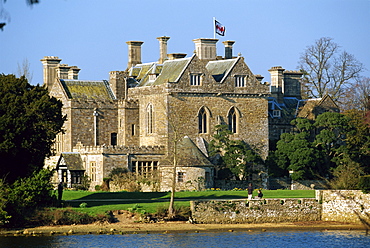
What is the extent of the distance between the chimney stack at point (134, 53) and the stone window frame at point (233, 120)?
373 inches

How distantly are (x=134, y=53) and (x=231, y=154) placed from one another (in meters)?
12.5

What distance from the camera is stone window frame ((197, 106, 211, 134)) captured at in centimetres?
6371

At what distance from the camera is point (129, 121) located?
65.4 metres

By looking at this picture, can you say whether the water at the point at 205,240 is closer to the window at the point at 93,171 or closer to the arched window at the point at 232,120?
the window at the point at 93,171

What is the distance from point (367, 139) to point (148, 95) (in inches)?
609

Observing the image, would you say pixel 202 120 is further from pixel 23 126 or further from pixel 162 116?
pixel 23 126

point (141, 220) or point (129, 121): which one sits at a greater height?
point (129, 121)

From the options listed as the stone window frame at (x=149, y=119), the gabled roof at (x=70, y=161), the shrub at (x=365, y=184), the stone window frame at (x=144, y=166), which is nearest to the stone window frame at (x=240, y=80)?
the stone window frame at (x=149, y=119)

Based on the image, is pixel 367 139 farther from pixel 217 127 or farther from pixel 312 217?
pixel 312 217

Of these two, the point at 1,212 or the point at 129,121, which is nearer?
the point at 1,212

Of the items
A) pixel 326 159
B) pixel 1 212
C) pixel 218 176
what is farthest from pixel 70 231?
pixel 326 159

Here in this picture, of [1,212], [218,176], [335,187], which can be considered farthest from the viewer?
[218,176]

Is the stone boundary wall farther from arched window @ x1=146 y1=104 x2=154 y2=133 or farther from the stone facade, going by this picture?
arched window @ x1=146 y1=104 x2=154 y2=133

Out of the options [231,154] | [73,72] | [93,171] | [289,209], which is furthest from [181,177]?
[73,72]
